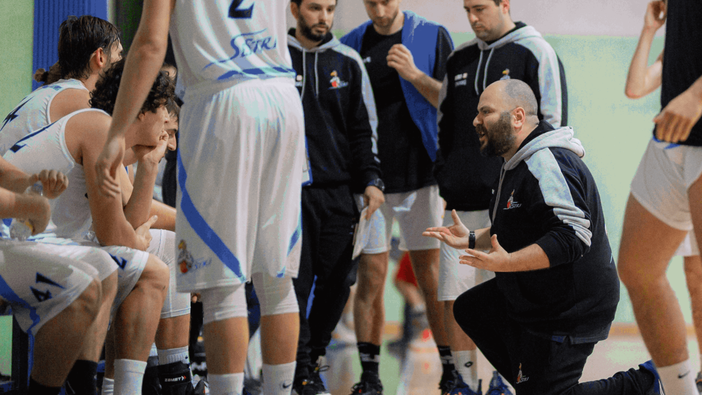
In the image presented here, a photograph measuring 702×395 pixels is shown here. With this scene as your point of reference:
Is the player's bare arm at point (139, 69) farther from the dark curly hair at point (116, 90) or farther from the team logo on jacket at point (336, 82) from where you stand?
the team logo on jacket at point (336, 82)

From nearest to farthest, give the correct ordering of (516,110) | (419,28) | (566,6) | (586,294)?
(586,294), (516,110), (419,28), (566,6)

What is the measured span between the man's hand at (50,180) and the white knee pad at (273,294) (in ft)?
2.07

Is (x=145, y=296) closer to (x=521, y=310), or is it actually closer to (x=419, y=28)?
(x=521, y=310)

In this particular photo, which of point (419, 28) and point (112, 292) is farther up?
point (419, 28)

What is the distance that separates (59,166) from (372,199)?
1.46 m

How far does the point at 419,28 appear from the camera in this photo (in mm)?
3678

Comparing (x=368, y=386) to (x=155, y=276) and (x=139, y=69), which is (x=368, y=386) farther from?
(x=139, y=69)

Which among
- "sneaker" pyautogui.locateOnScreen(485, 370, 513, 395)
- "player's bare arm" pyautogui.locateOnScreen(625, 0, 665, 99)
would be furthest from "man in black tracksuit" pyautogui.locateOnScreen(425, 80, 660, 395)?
"sneaker" pyautogui.locateOnScreen(485, 370, 513, 395)

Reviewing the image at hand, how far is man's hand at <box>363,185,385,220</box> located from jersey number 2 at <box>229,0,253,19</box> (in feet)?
4.63

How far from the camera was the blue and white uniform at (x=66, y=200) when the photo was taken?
220cm

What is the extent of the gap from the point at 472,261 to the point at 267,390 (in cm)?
72

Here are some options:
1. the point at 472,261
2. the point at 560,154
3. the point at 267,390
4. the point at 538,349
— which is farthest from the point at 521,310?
the point at 267,390

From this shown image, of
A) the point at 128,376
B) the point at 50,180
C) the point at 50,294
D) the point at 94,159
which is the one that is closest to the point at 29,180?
the point at 50,180

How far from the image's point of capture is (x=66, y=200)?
7.61 ft
